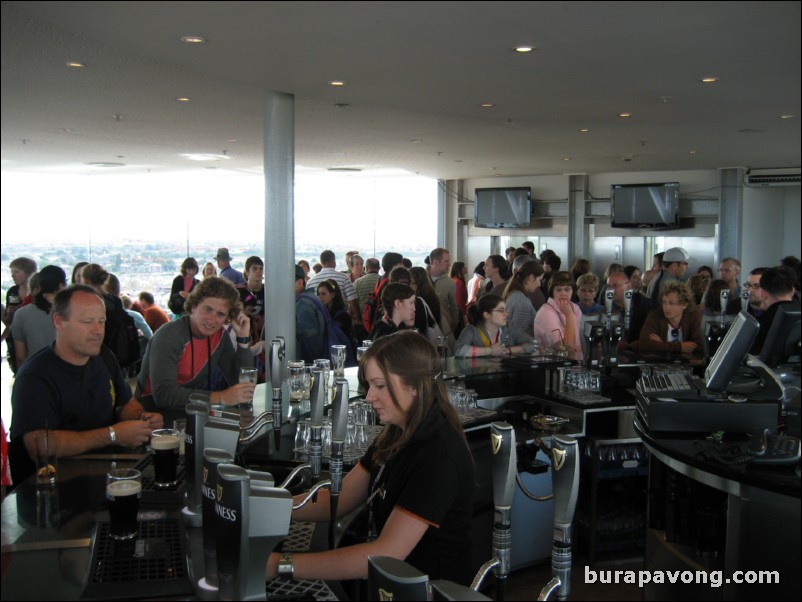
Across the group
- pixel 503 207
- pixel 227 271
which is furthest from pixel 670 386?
pixel 503 207

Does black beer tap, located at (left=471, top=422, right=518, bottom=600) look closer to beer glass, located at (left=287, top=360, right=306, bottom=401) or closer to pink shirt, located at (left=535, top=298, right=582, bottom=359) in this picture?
beer glass, located at (left=287, top=360, right=306, bottom=401)

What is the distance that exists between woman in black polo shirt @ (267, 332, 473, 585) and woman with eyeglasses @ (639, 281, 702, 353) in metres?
4.35

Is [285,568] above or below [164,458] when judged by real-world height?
below

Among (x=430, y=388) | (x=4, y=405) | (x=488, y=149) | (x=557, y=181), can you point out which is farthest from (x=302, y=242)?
(x=430, y=388)

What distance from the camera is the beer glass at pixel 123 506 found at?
2166 millimetres

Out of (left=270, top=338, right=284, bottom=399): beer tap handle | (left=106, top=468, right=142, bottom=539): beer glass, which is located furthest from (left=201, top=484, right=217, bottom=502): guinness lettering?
(left=270, top=338, right=284, bottom=399): beer tap handle

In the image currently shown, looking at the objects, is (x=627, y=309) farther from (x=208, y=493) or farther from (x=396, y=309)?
(x=208, y=493)

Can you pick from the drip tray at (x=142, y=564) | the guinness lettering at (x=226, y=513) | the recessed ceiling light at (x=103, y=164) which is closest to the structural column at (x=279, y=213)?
the drip tray at (x=142, y=564)

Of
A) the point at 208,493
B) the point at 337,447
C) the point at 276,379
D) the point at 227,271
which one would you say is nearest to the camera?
the point at 208,493

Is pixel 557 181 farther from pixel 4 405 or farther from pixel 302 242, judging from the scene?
pixel 4 405

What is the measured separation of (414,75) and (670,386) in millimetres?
2606

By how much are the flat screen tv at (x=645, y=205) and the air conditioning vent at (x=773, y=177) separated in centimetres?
113

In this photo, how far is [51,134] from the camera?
351 inches

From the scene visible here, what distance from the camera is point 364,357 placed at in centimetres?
246
